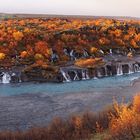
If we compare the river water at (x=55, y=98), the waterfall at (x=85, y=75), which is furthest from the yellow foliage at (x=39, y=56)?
the river water at (x=55, y=98)

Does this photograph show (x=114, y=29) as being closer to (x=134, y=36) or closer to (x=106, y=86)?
(x=134, y=36)

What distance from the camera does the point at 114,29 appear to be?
205 ft

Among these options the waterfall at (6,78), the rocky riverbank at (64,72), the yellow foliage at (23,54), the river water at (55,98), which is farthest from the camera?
the yellow foliage at (23,54)

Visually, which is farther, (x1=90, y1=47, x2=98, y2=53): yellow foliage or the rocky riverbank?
(x1=90, y1=47, x2=98, y2=53): yellow foliage

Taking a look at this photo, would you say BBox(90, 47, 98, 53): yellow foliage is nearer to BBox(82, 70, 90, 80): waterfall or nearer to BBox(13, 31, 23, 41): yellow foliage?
BBox(13, 31, 23, 41): yellow foliage

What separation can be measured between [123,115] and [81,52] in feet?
108

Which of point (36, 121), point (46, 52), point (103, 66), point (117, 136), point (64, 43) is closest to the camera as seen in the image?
point (117, 136)

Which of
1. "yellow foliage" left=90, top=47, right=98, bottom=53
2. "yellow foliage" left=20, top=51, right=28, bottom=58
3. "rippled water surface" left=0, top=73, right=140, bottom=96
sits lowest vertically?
"rippled water surface" left=0, top=73, right=140, bottom=96

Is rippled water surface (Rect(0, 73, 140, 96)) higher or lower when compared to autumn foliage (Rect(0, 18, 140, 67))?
lower

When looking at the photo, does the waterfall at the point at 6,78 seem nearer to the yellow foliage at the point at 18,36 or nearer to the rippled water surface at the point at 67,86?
the rippled water surface at the point at 67,86

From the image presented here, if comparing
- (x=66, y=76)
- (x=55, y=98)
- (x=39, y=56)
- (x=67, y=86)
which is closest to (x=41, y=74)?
(x=66, y=76)

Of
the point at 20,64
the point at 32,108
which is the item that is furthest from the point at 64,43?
the point at 32,108

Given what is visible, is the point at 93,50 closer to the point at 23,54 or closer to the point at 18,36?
the point at 18,36

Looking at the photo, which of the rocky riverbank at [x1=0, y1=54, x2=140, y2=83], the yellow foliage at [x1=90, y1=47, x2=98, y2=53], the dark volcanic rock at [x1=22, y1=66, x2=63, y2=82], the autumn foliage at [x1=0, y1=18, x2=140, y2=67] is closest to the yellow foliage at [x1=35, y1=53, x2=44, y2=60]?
the autumn foliage at [x1=0, y1=18, x2=140, y2=67]
